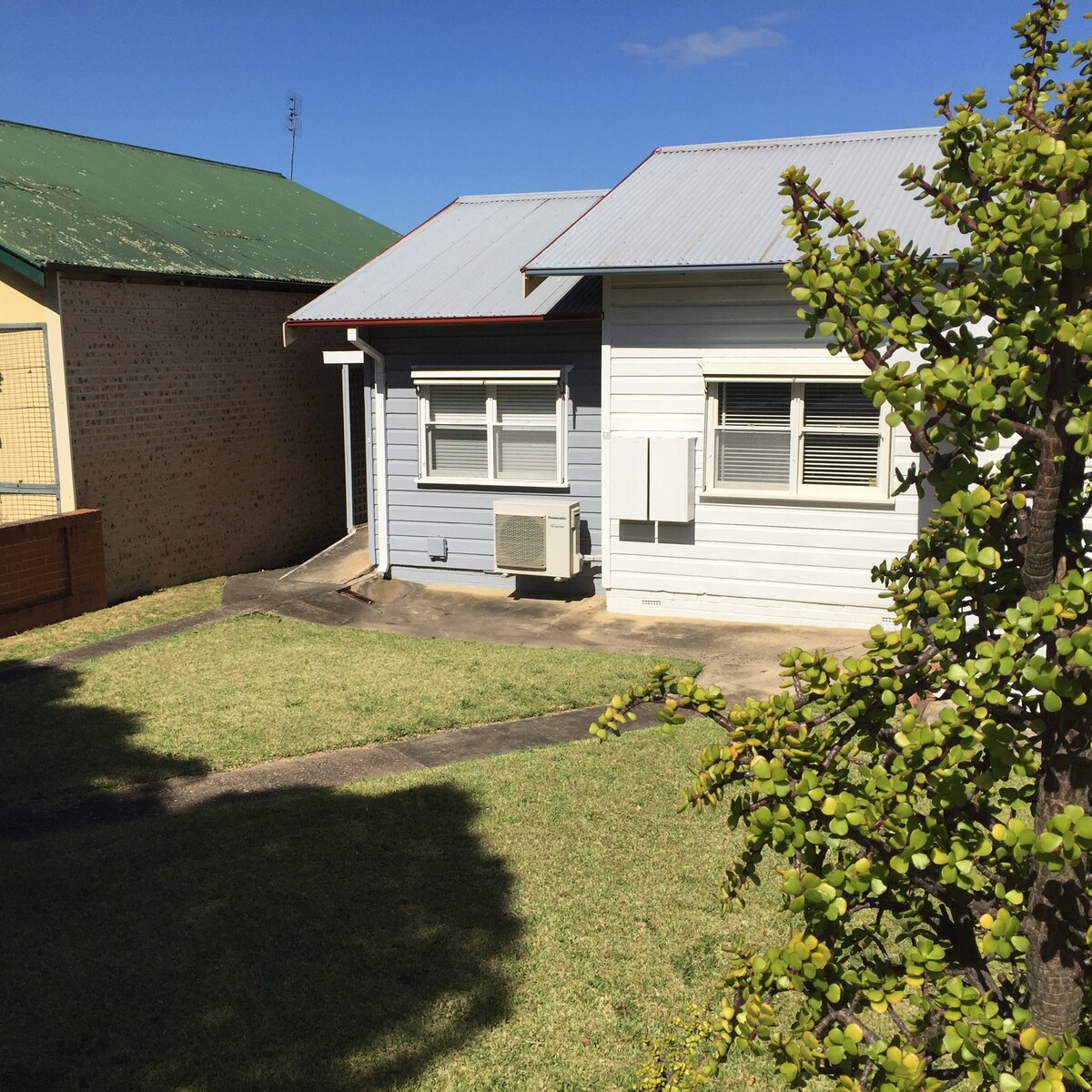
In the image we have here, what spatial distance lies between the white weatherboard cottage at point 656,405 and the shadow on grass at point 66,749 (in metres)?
5.32

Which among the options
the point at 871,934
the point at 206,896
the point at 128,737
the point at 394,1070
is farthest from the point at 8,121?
the point at 871,934

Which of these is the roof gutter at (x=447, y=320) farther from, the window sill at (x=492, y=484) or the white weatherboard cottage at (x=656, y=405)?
the window sill at (x=492, y=484)

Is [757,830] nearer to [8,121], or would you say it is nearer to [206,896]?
[206,896]

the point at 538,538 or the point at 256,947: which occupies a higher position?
the point at 538,538

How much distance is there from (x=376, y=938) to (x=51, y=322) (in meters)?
10.2

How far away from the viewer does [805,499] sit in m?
12.2

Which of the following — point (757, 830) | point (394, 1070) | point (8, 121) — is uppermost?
point (8, 121)

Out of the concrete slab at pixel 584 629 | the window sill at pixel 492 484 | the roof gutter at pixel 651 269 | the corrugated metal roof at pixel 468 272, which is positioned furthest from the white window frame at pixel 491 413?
the roof gutter at pixel 651 269

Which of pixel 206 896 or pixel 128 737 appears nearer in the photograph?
pixel 206 896

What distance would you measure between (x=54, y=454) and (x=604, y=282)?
22.5ft

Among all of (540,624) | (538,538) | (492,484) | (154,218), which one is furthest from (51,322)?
(540,624)

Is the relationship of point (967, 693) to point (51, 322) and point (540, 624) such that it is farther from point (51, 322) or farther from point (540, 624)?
point (51, 322)

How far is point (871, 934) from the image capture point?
3.27 meters

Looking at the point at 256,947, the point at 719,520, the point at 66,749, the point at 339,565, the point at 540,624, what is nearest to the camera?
the point at 256,947
